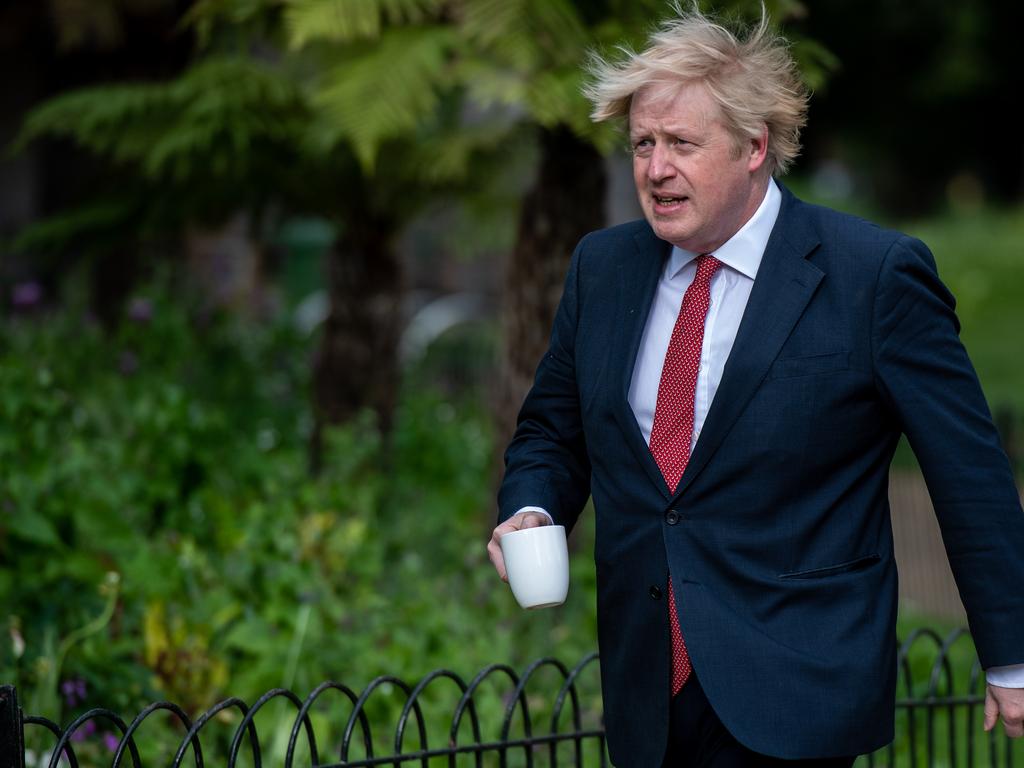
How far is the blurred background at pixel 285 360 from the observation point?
412 centimetres

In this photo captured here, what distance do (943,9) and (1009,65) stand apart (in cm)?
277

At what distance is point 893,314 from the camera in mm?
2168

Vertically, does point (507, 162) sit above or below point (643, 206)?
above

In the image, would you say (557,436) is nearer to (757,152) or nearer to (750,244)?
(750,244)

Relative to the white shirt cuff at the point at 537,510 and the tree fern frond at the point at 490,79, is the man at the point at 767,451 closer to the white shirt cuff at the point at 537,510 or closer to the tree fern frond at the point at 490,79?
the white shirt cuff at the point at 537,510

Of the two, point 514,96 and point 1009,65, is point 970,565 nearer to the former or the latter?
point 514,96

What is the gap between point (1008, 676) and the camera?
7.18 ft

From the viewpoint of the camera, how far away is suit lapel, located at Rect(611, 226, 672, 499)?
2287mm

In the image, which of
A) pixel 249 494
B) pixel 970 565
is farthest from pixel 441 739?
pixel 970 565

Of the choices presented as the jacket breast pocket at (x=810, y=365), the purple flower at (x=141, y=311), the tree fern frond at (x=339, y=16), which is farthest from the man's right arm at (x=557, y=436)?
the purple flower at (x=141, y=311)

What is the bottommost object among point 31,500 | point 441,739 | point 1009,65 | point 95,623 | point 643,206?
point 441,739

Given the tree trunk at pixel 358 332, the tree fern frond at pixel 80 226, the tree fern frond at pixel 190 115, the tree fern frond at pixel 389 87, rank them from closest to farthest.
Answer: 1. the tree fern frond at pixel 389 87
2. the tree fern frond at pixel 190 115
3. the tree fern frond at pixel 80 226
4. the tree trunk at pixel 358 332

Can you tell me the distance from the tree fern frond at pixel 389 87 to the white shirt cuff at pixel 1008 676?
3.06 m

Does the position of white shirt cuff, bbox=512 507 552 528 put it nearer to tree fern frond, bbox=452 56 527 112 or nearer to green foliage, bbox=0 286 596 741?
green foliage, bbox=0 286 596 741
